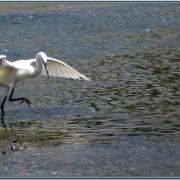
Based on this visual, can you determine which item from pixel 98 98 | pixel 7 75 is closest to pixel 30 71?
pixel 7 75

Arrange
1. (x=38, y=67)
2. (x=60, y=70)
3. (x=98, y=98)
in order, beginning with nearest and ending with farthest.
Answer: (x=98, y=98) → (x=38, y=67) → (x=60, y=70)

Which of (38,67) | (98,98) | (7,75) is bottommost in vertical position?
(98,98)

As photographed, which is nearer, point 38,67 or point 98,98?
point 98,98

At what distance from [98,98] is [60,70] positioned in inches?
32.7

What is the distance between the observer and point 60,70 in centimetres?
1103

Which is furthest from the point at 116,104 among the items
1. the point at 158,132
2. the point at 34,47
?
the point at 34,47

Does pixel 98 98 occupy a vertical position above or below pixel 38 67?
below

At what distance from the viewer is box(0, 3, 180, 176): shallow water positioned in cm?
761

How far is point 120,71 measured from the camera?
12.6 meters

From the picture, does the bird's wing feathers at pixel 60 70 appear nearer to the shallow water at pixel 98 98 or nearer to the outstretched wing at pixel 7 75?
the shallow water at pixel 98 98

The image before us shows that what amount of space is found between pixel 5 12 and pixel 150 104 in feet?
30.4

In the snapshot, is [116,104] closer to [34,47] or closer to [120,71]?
[120,71]

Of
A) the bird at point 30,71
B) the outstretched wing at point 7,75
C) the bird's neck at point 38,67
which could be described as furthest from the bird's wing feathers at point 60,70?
the outstretched wing at point 7,75

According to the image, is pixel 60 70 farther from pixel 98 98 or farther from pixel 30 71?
pixel 98 98
